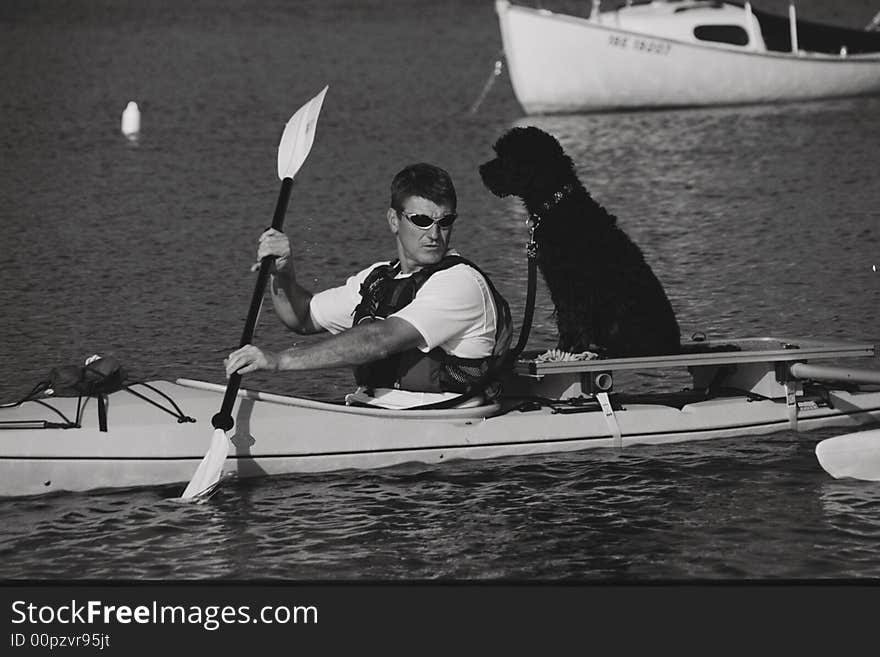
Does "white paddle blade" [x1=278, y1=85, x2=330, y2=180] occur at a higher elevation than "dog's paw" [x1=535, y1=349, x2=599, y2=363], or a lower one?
higher

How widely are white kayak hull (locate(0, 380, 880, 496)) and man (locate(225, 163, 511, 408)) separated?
0.53 feet

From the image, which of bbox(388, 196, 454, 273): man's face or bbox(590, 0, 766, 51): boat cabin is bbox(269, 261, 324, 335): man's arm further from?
bbox(590, 0, 766, 51): boat cabin

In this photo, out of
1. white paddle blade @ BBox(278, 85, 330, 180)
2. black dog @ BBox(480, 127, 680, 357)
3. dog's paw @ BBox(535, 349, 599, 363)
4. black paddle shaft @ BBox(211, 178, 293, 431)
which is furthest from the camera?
white paddle blade @ BBox(278, 85, 330, 180)

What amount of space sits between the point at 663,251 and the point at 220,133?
29.8ft

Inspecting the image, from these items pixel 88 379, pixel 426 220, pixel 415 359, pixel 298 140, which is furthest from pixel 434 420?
pixel 298 140

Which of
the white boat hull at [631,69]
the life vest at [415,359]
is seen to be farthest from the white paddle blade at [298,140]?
the white boat hull at [631,69]

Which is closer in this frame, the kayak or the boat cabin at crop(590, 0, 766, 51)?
the kayak

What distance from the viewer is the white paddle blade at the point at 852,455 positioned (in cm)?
766

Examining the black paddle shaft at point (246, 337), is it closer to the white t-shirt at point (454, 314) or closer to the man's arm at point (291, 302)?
the man's arm at point (291, 302)

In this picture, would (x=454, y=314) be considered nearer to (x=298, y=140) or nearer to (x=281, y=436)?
(x=281, y=436)

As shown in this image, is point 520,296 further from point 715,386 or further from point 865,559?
point 865,559

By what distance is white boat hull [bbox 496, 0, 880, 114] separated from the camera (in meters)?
23.1

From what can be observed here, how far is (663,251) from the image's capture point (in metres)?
14.0

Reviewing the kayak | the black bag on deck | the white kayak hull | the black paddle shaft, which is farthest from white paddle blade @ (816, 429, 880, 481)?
the black bag on deck
